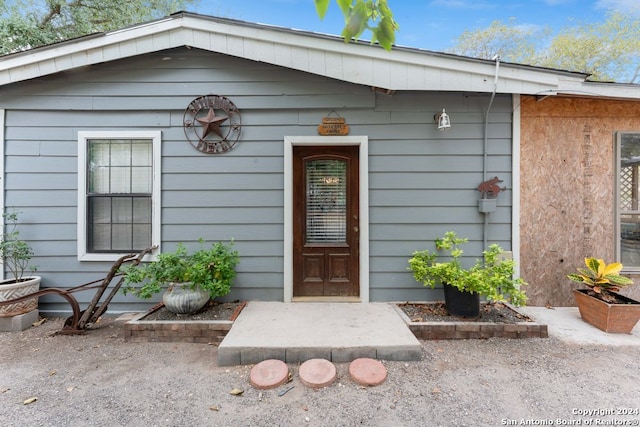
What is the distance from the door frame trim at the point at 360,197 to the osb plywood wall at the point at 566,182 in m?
1.74

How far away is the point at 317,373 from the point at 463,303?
Answer: 1.58m

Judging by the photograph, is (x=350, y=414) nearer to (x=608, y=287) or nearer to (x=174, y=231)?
(x=174, y=231)

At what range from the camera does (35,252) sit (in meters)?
3.15

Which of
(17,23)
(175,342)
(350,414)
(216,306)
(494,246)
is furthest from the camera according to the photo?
(17,23)

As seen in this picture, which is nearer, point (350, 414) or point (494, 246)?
point (350, 414)

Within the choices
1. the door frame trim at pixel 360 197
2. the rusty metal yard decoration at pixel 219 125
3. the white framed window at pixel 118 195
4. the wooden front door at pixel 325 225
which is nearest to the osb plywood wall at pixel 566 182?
the door frame trim at pixel 360 197

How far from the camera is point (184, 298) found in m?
2.68

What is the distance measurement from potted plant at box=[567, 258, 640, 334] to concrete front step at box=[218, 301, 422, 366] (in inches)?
74.5

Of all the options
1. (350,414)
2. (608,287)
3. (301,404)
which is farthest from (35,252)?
(608,287)

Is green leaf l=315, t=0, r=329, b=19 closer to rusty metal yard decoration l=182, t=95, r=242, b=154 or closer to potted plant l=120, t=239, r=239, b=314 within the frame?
rusty metal yard decoration l=182, t=95, r=242, b=154

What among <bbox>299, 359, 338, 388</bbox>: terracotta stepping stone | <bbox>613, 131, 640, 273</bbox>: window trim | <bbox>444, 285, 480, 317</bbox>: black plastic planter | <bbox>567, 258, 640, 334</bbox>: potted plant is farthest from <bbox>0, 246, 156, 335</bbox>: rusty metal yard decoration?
<bbox>613, 131, 640, 273</bbox>: window trim

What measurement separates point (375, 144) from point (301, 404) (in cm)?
251

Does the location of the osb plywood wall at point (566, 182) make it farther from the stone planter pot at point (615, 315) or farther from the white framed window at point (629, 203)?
→ the stone planter pot at point (615, 315)

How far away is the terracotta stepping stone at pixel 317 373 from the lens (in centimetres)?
193
